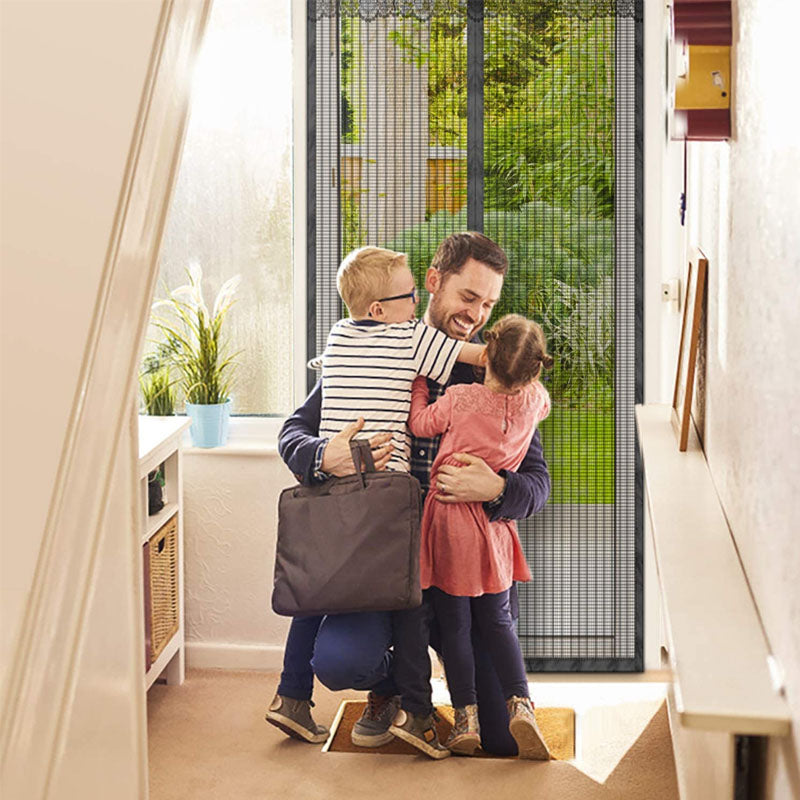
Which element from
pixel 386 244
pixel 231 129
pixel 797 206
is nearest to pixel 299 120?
pixel 231 129

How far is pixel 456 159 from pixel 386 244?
34 cm

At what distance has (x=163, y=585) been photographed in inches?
131

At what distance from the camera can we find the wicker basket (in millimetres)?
3218

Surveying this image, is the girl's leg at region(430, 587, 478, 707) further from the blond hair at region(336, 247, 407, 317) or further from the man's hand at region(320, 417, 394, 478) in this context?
the blond hair at region(336, 247, 407, 317)

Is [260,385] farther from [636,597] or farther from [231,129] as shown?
[636,597]

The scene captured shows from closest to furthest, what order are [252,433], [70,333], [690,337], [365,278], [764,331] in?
[70,333] → [764,331] → [690,337] → [365,278] → [252,433]

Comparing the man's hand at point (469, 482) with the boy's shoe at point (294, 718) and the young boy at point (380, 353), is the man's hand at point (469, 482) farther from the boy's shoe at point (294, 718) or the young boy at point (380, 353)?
the boy's shoe at point (294, 718)

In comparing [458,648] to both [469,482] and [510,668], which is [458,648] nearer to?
[510,668]

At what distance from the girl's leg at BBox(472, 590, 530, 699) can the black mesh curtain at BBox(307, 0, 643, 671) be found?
56 centimetres

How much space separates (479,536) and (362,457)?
1.23 feet

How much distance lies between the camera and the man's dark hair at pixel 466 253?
3184 mm

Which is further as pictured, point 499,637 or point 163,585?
point 163,585

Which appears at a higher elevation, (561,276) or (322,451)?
(561,276)

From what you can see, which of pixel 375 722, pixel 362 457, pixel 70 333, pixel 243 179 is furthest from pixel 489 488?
pixel 70 333
